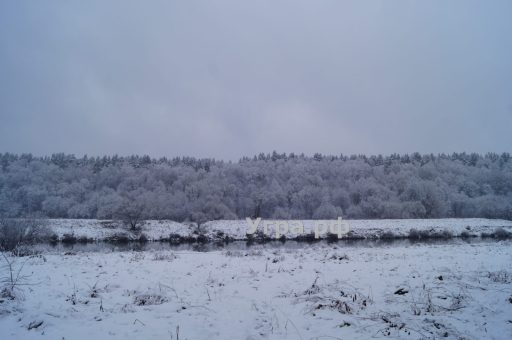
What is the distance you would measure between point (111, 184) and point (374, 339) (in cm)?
9710

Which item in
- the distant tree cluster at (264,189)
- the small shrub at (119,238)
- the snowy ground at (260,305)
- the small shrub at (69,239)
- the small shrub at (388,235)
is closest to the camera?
the snowy ground at (260,305)

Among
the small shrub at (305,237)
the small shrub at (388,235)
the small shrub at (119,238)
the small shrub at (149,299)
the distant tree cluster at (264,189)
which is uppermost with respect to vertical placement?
the distant tree cluster at (264,189)

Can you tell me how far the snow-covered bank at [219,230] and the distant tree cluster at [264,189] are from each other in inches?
192

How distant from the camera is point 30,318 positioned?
6.82 m

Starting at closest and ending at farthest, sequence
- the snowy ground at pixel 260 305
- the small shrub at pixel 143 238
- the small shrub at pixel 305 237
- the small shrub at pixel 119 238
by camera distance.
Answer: the snowy ground at pixel 260 305, the small shrub at pixel 119 238, the small shrub at pixel 143 238, the small shrub at pixel 305 237

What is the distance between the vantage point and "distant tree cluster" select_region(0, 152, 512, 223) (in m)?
68.6

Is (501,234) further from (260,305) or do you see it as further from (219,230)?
(260,305)

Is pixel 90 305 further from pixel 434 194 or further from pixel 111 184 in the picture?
pixel 111 184

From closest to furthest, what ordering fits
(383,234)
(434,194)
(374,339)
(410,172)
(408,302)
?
(374,339) → (408,302) → (383,234) → (434,194) → (410,172)

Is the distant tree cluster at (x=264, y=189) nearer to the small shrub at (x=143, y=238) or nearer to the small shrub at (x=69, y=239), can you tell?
the small shrub at (x=143, y=238)

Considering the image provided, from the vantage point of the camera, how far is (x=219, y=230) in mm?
48750

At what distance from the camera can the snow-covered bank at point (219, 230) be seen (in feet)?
147

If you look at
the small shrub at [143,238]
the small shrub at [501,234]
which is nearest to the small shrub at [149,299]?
the small shrub at [143,238]

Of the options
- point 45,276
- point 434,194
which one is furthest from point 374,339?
point 434,194
